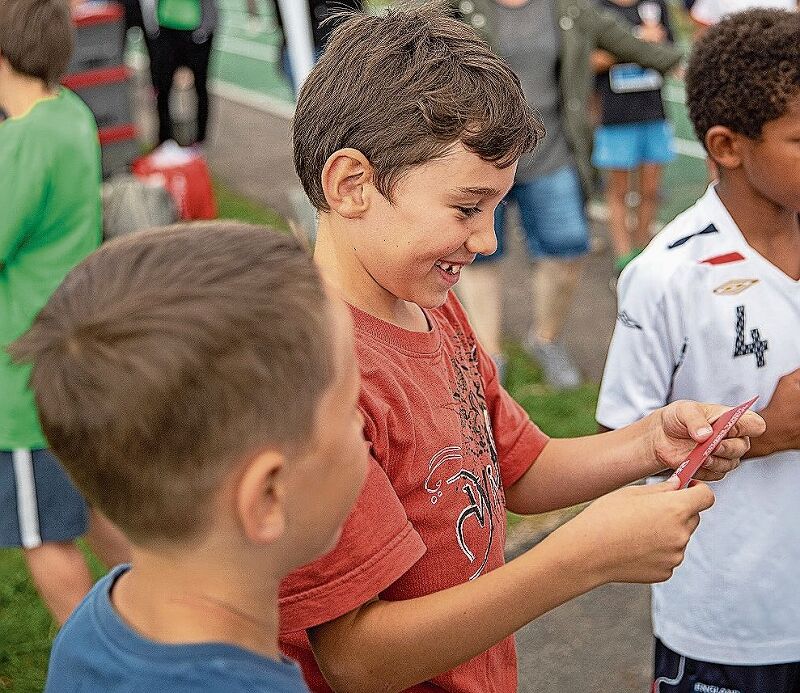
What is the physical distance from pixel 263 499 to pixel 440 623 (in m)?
0.47

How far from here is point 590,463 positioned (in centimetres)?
210

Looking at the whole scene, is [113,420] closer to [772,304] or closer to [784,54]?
[772,304]

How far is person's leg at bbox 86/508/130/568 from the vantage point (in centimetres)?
346

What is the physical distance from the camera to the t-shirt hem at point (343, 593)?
60.4 inches

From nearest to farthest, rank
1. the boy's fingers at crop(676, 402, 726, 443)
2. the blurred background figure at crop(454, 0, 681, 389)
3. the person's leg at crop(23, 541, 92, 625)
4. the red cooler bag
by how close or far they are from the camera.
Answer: the boy's fingers at crop(676, 402, 726, 443) → the person's leg at crop(23, 541, 92, 625) → the blurred background figure at crop(454, 0, 681, 389) → the red cooler bag

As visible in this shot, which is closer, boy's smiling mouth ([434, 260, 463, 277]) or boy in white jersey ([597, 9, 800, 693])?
boy's smiling mouth ([434, 260, 463, 277])

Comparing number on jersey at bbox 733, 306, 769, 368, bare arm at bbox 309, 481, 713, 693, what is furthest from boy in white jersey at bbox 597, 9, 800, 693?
bare arm at bbox 309, 481, 713, 693

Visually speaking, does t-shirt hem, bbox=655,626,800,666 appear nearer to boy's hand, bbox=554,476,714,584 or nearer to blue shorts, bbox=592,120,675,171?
boy's hand, bbox=554,476,714,584

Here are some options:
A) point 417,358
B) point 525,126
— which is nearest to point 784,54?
point 525,126

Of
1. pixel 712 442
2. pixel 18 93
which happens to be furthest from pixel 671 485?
pixel 18 93

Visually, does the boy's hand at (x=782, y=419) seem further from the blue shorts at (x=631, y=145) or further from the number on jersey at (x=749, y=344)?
the blue shorts at (x=631, y=145)

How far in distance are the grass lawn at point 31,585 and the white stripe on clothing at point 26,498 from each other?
0.49m

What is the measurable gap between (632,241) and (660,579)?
17.6 ft

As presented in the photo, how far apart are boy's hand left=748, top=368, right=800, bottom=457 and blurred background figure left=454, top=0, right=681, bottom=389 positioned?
8.69ft
